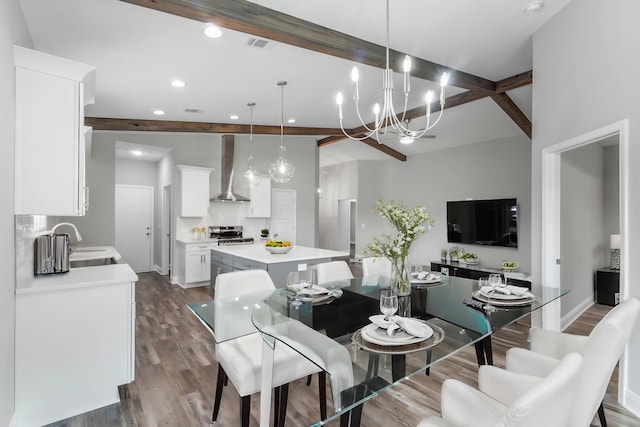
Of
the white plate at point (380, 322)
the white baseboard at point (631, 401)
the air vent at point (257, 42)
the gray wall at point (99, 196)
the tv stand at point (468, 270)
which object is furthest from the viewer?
the gray wall at point (99, 196)

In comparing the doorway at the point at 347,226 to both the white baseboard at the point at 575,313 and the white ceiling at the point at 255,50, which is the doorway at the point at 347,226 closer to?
the white ceiling at the point at 255,50

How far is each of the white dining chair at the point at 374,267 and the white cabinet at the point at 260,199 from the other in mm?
4109

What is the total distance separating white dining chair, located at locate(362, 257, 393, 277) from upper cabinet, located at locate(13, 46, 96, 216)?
2353 mm

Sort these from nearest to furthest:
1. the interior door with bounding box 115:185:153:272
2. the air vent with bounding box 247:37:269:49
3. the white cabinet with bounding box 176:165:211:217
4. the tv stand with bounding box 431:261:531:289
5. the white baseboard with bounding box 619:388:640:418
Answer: the white baseboard with bounding box 619:388:640:418 → the air vent with bounding box 247:37:269:49 → the tv stand with bounding box 431:261:531:289 → the white cabinet with bounding box 176:165:211:217 → the interior door with bounding box 115:185:153:272

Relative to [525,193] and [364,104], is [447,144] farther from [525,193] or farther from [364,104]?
[364,104]

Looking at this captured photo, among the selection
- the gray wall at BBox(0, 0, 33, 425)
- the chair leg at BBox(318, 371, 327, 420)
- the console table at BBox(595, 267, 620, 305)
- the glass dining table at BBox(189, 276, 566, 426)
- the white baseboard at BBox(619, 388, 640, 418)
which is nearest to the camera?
the glass dining table at BBox(189, 276, 566, 426)

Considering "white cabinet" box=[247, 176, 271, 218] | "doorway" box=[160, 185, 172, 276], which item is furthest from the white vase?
"doorway" box=[160, 185, 172, 276]

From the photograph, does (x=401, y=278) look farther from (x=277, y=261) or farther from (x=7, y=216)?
(x=7, y=216)

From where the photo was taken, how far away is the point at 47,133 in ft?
6.68

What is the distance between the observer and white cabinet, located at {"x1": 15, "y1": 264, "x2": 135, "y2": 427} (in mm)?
2088

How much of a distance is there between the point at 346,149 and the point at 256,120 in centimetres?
348

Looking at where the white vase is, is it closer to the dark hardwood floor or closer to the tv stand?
the dark hardwood floor

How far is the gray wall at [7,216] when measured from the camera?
173 cm

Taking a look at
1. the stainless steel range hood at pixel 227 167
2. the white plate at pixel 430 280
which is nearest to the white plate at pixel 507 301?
the white plate at pixel 430 280
